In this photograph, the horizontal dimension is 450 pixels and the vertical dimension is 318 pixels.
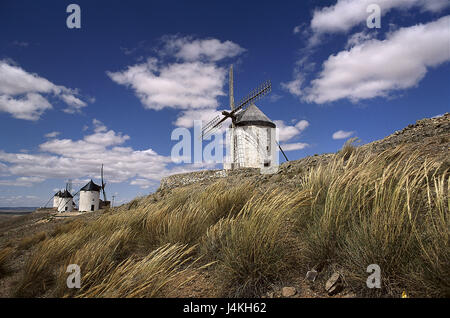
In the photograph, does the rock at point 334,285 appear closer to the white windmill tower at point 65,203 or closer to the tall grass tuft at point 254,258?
the tall grass tuft at point 254,258

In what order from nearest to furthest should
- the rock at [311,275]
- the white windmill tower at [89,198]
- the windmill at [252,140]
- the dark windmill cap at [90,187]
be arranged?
the rock at [311,275] < the windmill at [252,140] < the white windmill tower at [89,198] < the dark windmill cap at [90,187]

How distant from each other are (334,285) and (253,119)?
21056 mm

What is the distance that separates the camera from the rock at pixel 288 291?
2.46 metres

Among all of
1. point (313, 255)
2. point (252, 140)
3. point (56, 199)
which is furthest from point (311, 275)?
point (56, 199)

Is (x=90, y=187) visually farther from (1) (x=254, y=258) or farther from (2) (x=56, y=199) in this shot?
(1) (x=254, y=258)

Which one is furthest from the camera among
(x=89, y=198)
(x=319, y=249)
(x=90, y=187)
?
(x=90, y=187)

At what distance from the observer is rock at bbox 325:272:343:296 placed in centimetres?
238

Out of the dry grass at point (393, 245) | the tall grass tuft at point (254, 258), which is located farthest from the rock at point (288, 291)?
the dry grass at point (393, 245)

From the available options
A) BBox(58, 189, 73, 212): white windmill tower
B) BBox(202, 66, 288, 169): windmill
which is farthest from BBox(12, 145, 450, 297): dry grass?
BBox(58, 189, 73, 212): white windmill tower

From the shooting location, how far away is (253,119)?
22734 mm

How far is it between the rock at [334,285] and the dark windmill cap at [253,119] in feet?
68.6

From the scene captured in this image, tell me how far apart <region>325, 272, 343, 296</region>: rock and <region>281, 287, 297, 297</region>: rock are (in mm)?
336

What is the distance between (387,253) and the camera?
2.29 metres
